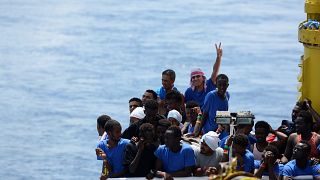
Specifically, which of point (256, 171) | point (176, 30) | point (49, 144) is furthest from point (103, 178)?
point (176, 30)

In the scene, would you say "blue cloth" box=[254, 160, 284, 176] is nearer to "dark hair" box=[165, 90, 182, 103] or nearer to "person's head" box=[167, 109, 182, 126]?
"person's head" box=[167, 109, 182, 126]

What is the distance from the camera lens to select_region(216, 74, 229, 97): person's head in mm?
19812

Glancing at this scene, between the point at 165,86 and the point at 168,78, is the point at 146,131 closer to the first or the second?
the point at 168,78


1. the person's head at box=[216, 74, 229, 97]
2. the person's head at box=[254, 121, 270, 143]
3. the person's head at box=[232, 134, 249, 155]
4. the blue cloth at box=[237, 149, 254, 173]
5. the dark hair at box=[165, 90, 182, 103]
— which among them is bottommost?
the blue cloth at box=[237, 149, 254, 173]

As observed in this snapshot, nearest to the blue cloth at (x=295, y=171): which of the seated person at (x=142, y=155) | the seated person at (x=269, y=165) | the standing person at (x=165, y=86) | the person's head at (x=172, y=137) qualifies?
the seated person at (x=269, y=165)

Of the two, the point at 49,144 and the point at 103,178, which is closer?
the point at 103,178

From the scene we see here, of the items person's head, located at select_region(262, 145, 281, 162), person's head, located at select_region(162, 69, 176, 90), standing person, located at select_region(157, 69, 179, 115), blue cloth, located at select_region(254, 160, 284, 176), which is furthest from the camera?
person's head, located at select_region(162, 69, 176, 90)

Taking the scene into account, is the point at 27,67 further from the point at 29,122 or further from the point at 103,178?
the point at 103,178

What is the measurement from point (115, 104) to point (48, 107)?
2417 mm

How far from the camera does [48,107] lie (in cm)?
4916

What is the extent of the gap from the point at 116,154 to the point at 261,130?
6.46 ft

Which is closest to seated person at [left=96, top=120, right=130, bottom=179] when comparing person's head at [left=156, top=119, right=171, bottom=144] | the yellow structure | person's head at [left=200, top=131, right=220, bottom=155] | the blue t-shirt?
person's head at [left=156, top=119, right=171, bottom=144]

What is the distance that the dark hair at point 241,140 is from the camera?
679 inches

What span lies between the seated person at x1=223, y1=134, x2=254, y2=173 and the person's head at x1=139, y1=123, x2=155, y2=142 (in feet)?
3.26
